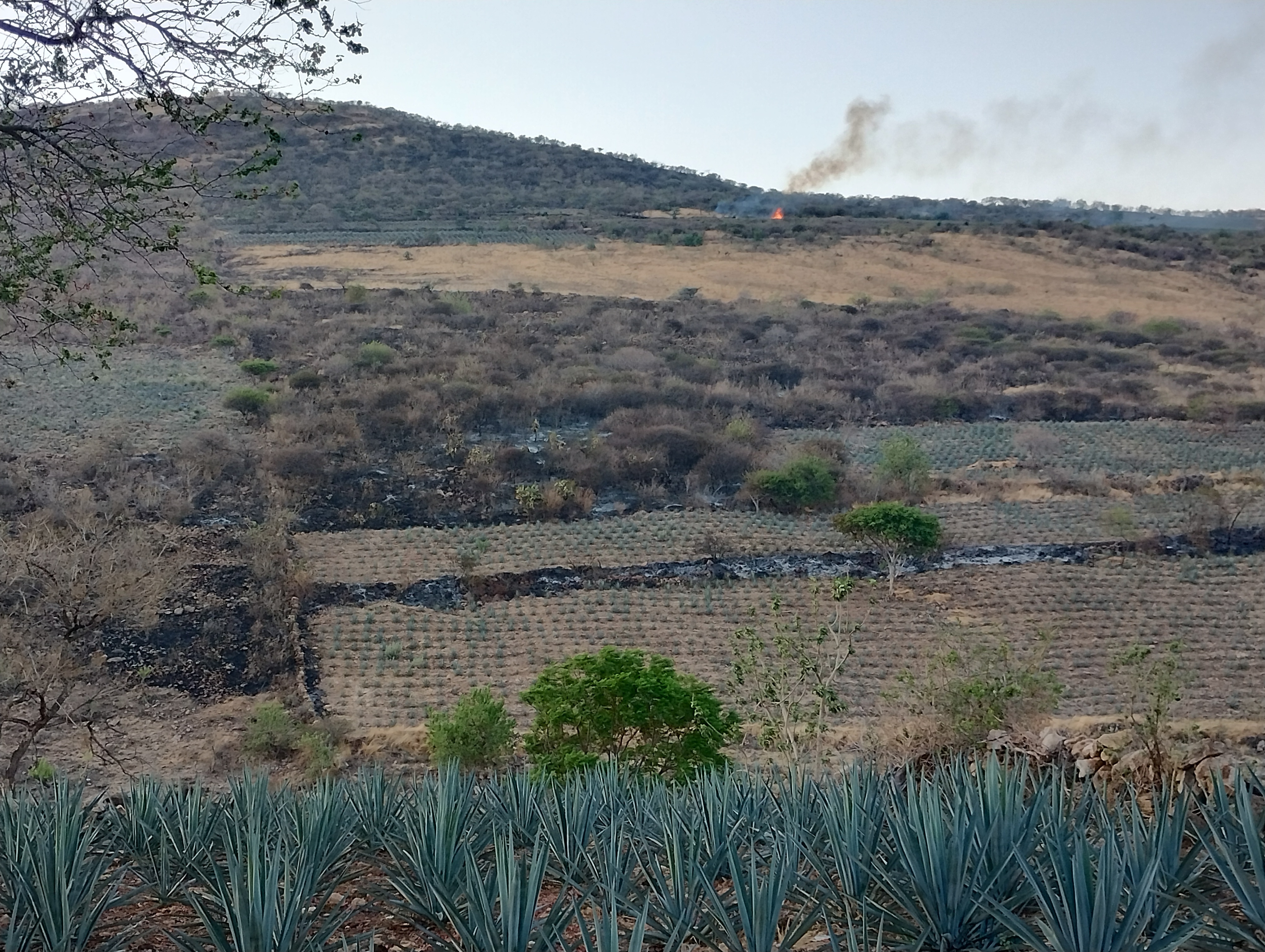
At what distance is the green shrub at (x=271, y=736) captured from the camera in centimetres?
1059

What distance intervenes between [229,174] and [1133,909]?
488cm

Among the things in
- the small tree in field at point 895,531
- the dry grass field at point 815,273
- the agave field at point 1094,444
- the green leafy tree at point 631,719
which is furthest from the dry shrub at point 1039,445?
the dry grass field at point 815,273

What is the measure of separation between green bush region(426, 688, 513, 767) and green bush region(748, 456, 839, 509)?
37.7ft

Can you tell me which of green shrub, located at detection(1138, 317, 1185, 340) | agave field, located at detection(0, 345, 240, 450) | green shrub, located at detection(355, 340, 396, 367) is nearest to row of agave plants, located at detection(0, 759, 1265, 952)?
agave field, located at detection(0, 345, 240, 450)

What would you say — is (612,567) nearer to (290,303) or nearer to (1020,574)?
(1020,574)

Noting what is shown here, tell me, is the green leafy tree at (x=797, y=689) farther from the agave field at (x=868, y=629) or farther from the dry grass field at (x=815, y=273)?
the dry grass field at (x=815, y=273)

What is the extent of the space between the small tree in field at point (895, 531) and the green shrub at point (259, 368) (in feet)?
53.9

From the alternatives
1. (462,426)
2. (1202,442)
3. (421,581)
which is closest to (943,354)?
(1202,442)

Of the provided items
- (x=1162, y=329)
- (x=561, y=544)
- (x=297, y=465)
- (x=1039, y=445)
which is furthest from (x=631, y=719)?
(x=1162, y=329)

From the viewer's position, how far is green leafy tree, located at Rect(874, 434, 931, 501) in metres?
20.6

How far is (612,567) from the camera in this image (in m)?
Result: 17.0

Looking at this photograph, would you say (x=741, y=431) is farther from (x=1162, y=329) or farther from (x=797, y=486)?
(x=1162, y=329)

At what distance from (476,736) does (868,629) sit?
7.13m

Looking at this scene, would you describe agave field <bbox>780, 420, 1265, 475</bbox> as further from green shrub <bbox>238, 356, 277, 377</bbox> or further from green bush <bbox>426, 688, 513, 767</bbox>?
green bush <bbox>426, 688, 513, 767</bbox>
